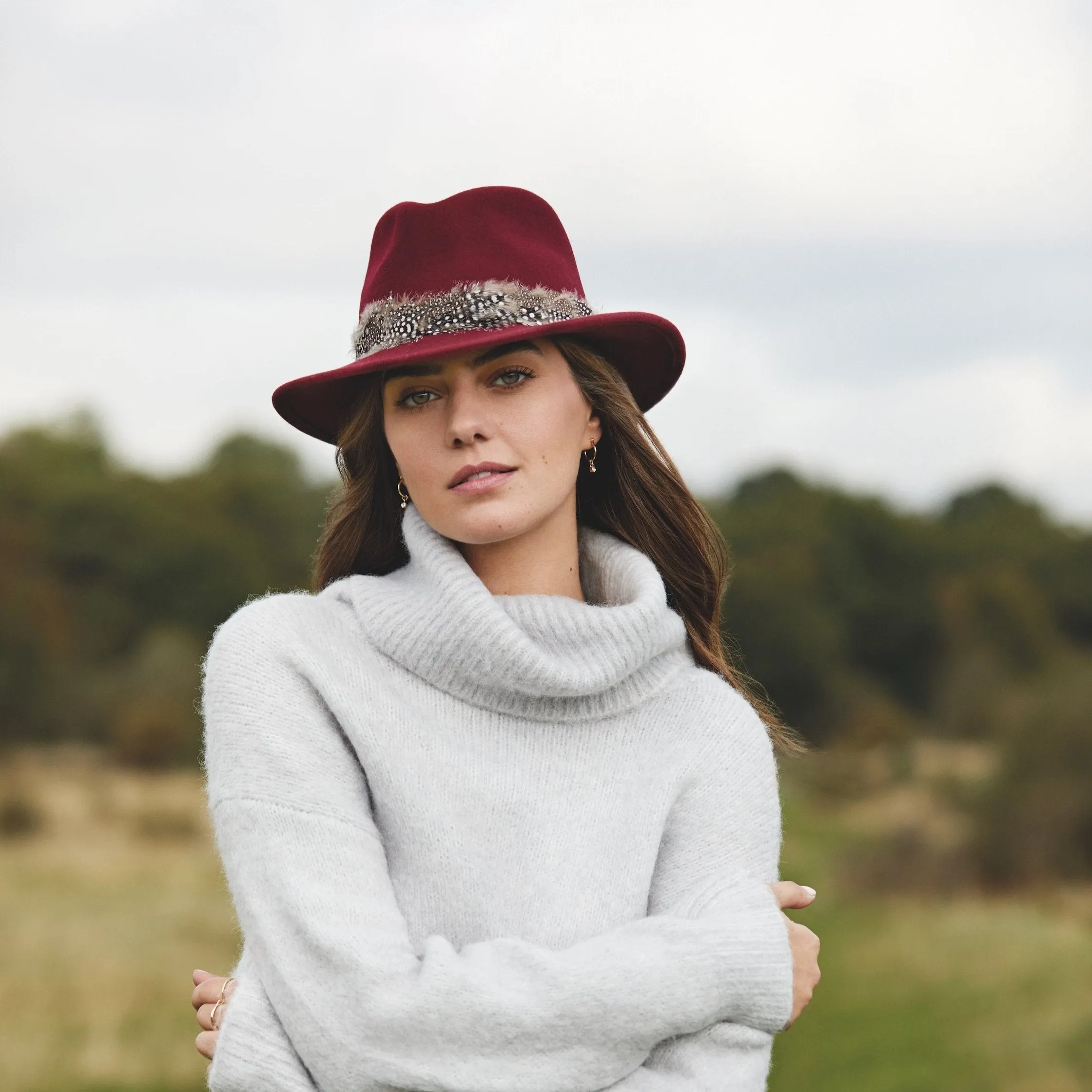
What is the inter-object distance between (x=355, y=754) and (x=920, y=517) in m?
35.4

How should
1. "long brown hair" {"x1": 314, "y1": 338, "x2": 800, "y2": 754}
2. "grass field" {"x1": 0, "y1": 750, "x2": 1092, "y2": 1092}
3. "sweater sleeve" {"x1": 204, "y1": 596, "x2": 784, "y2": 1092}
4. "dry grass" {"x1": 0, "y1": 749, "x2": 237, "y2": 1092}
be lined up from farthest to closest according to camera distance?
"grass field" {"x1": 0, "y1": 750, "x2": 1092, "y2": 1092} → "dry grass" {"x1": 0, "y1": 749, "x2": 237, "y2": 1092} → "long brown hair" {"x1": 314, "y1": 338, "x2": 800, "y2": 754} → "sweater sleeve" {"x1": 204, "y1": 596, "x2": 784, "y2": 1092}

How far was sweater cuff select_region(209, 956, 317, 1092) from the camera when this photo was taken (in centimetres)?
261

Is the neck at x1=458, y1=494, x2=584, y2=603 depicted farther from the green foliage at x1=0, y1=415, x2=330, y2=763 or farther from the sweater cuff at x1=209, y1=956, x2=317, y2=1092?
the green foliage at x1=0, y1=415, x2=330, y2=763

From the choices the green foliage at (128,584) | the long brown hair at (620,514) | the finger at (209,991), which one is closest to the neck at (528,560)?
the long brown hair at (620,514)

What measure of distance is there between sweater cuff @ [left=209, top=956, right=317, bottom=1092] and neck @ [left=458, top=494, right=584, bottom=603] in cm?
94

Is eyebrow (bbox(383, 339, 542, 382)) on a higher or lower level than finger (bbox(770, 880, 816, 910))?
higher

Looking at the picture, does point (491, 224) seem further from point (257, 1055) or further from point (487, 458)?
point (257, 1055)

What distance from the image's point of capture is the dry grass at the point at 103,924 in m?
13.6

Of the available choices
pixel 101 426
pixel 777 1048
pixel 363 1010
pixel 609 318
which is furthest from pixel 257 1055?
pixel 101 426

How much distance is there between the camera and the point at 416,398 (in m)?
3.05

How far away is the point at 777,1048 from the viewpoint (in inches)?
671

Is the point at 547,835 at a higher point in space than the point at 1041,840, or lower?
A: lower

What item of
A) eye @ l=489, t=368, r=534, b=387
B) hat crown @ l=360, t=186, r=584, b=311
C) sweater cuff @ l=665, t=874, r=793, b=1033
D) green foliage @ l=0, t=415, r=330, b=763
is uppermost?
green foliage @ l=0, t=415, r=330, b=763

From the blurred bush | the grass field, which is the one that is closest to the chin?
the grass field
